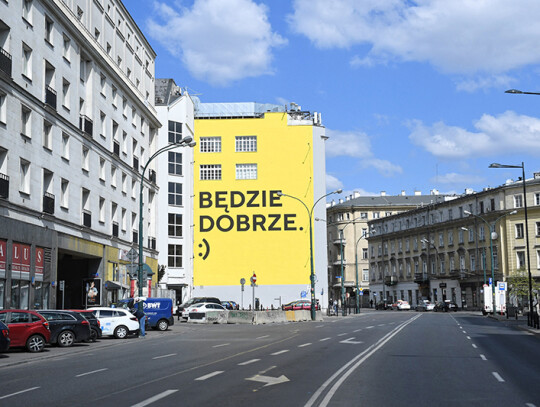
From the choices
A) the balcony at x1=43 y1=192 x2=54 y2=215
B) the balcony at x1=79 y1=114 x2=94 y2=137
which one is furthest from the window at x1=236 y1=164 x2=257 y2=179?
the balcony at x1=43 y1=192 x2=54 y2=215

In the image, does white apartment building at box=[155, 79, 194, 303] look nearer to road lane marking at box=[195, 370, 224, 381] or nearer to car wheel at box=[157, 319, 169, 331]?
car wheel at box=[157, 319, 169, 331]

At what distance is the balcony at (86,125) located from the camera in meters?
39.7

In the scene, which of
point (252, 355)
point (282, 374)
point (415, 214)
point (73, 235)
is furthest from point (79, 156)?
point (415, 214)

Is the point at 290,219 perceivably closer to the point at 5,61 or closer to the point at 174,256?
the point at 174,256

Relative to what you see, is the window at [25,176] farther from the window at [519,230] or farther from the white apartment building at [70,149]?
the window at [519,230]

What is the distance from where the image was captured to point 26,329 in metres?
22.6

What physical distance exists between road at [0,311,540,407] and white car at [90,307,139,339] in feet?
22.4

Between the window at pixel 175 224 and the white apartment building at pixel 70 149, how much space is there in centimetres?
1584

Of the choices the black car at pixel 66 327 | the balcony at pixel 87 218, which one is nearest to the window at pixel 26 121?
the balcony at pixel 87 218

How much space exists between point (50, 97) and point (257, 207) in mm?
43638

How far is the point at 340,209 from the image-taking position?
420 feet

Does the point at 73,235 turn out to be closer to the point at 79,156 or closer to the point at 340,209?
the point at 79,156

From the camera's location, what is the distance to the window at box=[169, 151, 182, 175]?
232 feet

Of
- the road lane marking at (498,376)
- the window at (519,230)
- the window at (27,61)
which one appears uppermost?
the window at (27,61)
